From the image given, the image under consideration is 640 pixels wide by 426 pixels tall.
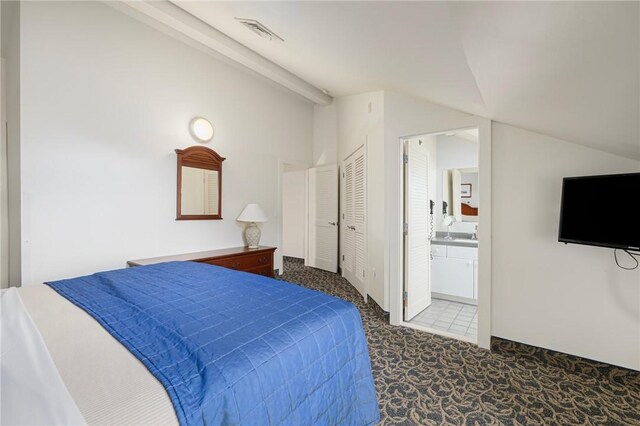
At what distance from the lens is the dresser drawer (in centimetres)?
320

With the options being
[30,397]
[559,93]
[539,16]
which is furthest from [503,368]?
[30,397]

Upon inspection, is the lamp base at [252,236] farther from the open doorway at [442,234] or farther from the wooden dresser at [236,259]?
the open doorway at [442,234]

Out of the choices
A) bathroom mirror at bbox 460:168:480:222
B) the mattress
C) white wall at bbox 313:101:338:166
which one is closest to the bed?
the mattress

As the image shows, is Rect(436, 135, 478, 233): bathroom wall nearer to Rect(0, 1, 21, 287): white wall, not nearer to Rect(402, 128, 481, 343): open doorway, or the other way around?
Rect(402, 128, 481, 343): open doorway

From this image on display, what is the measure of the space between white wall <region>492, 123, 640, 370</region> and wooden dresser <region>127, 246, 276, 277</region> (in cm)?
257

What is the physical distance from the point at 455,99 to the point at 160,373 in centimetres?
240

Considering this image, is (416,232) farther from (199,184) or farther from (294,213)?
(294,213)

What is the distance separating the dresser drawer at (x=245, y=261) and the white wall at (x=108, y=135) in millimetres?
493

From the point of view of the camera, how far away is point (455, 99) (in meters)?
2.17

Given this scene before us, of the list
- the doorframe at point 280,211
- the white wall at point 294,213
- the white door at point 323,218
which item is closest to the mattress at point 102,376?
the doorframe at point 280,211

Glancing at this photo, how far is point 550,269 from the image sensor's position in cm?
213

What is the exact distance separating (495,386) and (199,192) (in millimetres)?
3392

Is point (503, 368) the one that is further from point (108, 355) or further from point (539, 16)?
point (108, 355)

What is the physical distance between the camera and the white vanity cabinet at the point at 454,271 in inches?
139
